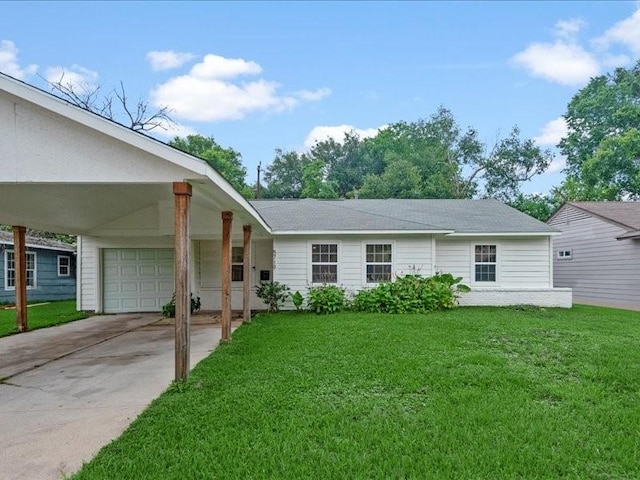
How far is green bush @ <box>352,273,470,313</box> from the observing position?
1113 cm

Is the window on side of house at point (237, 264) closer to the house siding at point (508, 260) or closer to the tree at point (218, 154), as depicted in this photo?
the house siding at point (508, 260)

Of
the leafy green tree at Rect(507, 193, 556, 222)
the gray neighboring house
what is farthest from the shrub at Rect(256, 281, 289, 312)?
the leafy green tree at Rect(507, 193, 556, 222)

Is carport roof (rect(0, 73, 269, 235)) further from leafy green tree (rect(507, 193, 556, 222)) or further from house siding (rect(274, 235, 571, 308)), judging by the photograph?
leafy green tree (rect(507, 193, 556, 222))

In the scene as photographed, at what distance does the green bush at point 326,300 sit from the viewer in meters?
11.3

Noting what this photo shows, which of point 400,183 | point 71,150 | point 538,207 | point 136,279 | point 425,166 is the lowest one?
point 136,279

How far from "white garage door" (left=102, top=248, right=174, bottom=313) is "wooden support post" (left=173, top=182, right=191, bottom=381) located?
8.11m

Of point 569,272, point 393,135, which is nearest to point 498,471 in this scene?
point 569,272

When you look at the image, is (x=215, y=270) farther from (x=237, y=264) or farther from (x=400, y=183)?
(x=400, y=183)

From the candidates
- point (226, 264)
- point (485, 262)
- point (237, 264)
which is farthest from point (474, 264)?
point (226, 264)

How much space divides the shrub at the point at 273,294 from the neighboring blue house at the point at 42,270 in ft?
31.8

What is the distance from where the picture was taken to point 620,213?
52.9 ft

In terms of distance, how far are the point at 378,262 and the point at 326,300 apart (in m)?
1.94

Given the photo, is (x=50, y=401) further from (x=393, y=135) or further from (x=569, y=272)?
(x=393, y=135)

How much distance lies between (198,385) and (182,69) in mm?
24850
